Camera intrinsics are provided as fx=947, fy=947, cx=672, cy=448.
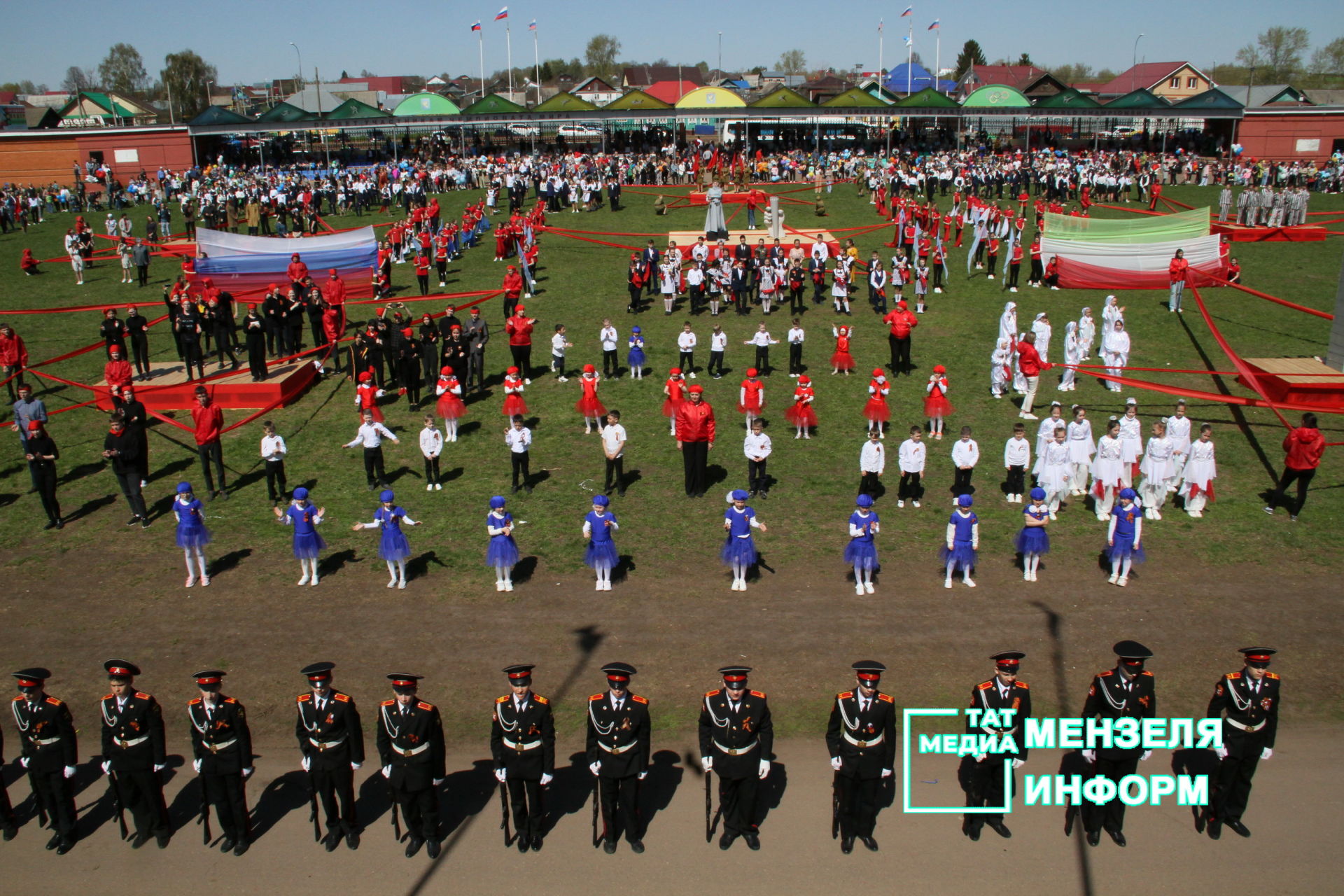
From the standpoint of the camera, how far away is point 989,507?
14484 mm

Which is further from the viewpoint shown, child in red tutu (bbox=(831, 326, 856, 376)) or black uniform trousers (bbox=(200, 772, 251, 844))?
child in red tutu (bbox=(831, 326, 856, 376))

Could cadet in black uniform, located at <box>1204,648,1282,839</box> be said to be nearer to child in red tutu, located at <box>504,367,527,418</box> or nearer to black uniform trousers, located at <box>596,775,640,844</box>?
black uniform trousers, located at <box>596,775,640,844</box>

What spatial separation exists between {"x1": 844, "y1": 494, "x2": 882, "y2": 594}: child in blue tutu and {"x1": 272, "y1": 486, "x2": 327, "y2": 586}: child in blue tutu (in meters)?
6.78

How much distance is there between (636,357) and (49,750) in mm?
14196

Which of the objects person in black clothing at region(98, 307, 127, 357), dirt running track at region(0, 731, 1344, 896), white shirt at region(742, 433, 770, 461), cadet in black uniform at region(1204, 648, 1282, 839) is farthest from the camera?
person in black clothing at region(98, 307, 127, 357)

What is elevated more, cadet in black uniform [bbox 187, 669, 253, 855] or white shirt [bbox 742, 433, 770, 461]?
white shirt [bbox 742, 433, 770, 461]

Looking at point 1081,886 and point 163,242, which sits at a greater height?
point 163,242

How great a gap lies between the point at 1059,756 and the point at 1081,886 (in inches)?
66.4

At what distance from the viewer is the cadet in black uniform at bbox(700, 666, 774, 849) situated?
294 inches

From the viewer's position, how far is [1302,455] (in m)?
13.5

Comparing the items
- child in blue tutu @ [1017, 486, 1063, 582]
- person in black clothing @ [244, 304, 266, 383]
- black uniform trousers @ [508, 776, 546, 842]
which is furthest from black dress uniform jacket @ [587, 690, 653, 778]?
person in black clothing @ [244, 304, 266, 383]

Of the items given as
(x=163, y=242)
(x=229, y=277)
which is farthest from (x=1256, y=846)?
(x=163, y=242)

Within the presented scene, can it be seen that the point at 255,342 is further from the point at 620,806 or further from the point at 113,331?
the point at 620,806

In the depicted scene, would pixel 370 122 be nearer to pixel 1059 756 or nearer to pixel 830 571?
pixel 830 571
